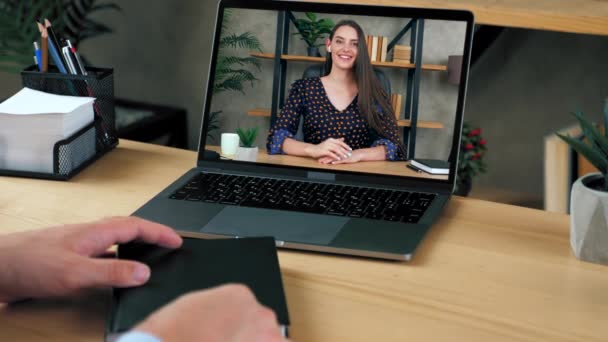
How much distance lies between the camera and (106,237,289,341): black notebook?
2.44ft

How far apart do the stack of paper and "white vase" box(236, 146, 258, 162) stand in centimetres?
28

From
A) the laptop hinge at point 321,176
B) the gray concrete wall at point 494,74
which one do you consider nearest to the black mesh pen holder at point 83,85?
the laptop hinge at point 321,176

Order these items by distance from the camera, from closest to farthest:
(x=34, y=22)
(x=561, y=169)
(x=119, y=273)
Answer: (x=119, y=273) < (x=561, y=169) < (x=34, y=22)

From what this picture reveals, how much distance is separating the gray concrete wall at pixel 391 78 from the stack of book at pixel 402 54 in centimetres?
1

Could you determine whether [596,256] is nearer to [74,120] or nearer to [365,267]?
[365,267]

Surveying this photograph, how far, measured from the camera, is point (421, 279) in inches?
35.7

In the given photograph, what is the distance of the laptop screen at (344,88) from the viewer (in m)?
1.18

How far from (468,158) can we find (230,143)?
1.40m

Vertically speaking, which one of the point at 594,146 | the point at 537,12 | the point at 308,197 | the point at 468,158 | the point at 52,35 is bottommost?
the point at 468,158

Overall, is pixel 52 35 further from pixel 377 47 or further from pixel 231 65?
pixel 377 47

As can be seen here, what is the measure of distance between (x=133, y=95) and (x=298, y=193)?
5.66 ft

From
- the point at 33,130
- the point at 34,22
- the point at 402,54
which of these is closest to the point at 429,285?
the point at 402,54

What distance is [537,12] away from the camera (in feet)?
5.03

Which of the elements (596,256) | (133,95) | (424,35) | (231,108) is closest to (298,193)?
(231,108)
